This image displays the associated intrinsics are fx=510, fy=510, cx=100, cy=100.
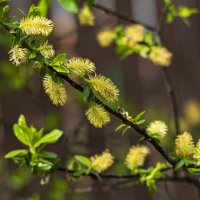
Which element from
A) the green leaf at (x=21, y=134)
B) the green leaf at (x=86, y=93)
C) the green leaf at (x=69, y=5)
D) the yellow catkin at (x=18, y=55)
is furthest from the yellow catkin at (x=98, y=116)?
the green leaf at (x=69, y=5)

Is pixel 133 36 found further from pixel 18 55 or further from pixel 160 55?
pixel 18 55

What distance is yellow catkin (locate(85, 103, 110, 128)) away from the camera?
0.72 metres

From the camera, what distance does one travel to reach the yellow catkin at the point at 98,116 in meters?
0.72

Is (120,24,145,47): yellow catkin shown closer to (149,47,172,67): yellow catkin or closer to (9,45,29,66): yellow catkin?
(149,47,172,67): yellow catkin

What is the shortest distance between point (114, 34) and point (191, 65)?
947mm

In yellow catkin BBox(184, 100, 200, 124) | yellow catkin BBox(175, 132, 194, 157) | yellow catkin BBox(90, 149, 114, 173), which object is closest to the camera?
yellow catkin BBox(175, 132, 194, 157)

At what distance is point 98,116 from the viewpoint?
0.73 meters

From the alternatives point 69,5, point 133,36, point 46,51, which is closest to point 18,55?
point 46,51

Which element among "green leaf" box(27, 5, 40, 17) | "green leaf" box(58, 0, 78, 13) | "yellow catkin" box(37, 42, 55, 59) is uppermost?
"green leaf" box(58, 0, 78, 13)

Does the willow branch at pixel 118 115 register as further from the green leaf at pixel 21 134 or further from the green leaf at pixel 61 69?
the green leaf at pixel 21 134

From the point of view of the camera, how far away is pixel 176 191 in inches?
94.1

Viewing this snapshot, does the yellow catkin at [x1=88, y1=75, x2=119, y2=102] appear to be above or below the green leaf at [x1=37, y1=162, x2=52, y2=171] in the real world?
above

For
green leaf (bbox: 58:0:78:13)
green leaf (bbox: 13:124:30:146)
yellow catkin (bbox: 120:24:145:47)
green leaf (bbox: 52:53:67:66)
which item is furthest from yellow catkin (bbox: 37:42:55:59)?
yellow catkin (bbox: 120:24:145:47)

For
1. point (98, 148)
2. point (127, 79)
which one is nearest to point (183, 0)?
point (127, 79)
